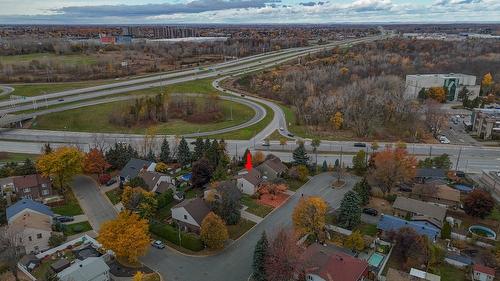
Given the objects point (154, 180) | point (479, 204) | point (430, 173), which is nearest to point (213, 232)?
point (154, 180)

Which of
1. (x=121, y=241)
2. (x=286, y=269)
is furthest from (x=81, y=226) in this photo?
(x=286, y=269)

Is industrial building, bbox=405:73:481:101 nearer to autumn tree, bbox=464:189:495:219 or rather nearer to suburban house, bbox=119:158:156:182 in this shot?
autumn tree, bbox=464:189:495:219

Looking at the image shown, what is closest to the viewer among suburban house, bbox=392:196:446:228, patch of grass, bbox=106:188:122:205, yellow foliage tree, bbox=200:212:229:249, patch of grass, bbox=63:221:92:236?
yellow foliage tree, bbox=200:212:229:249

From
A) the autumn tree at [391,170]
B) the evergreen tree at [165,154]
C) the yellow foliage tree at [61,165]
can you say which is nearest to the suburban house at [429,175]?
the autumn tree at [391,170]

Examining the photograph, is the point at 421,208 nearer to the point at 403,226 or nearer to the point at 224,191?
the point at 403,226

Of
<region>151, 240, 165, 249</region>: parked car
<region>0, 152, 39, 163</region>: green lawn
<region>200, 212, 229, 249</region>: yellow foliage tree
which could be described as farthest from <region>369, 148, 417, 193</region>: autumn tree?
<region>0, 152, 39, 163</region>: green lawn

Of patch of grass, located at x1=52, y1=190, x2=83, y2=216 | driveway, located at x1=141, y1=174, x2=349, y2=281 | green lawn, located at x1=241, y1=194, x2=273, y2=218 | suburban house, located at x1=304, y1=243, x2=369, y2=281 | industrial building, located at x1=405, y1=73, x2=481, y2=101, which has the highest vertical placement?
industrial building, located at x1=405, y1=73, x2=481, y2=101

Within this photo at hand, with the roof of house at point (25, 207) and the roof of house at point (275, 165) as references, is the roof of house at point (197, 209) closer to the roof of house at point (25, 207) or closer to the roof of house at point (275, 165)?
the roof of house at point (25, 207)
